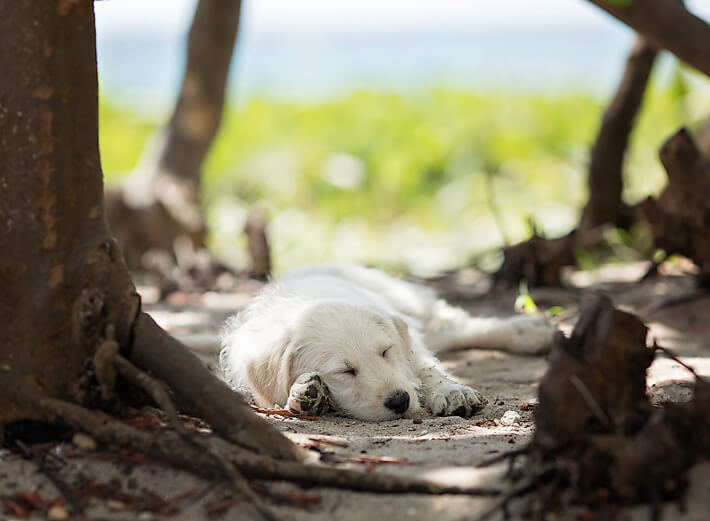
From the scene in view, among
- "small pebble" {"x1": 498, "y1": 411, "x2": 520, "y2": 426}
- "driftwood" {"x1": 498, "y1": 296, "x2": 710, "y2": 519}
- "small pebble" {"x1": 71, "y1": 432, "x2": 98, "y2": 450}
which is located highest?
"driftwood" {"x1": 498, "y1": 296, "x2": 710, "y2": 519}

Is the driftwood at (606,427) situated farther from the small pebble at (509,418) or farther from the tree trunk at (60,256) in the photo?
the small pebble at (509,418)

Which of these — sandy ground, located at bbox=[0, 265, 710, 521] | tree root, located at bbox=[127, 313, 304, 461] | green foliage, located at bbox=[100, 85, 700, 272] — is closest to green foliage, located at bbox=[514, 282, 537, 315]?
sandy ground, located at bbox=[0, 265, 710, 521]

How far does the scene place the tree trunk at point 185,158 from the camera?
895cm

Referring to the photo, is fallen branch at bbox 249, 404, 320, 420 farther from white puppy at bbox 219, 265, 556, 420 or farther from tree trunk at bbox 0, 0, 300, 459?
tree trunk at bbox 0, 0, 300, 459

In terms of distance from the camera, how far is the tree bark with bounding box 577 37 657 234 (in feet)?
25.1

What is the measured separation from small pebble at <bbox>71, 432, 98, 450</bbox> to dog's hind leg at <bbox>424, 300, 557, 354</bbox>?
317 centimetres

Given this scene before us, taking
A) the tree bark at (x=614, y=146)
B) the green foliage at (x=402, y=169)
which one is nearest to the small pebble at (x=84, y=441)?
Answer: the tree bark at (x=614, y=146)

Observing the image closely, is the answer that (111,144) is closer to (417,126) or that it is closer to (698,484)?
(417,126)

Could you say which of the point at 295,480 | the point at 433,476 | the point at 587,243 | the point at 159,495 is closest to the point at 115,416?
the point at 159,495

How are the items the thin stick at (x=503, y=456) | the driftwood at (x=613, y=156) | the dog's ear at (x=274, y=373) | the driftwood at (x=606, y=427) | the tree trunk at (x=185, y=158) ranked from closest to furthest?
the driftwood at (x=606, y=427) < the thin stick at (x=503, y=456) < the dog's ear at (x=274, y=373) < the driftwood at (x=613, y=156) < the tree trunk at (x=185, y=158)

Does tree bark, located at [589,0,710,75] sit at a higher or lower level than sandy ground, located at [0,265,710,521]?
higher

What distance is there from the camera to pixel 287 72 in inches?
1088

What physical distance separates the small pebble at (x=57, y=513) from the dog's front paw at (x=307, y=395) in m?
1.49

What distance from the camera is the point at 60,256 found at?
296 cm
